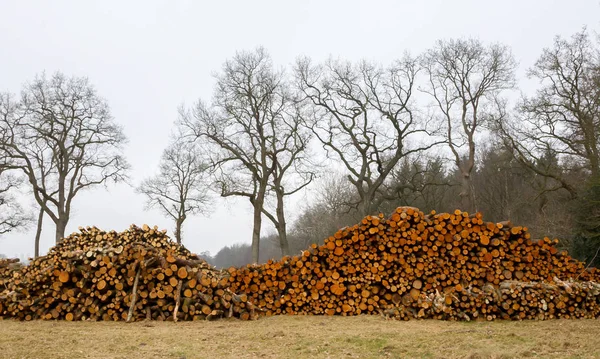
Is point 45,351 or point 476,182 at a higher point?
point 476,182

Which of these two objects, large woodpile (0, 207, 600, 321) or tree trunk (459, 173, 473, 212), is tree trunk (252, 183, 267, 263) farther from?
large woodpile (0, 207, 600, 321)

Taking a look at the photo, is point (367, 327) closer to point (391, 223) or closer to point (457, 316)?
point (457, 316)

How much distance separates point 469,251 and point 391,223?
63.1 inches

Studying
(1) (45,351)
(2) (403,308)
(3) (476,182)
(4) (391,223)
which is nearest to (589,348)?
(2) (403,308)

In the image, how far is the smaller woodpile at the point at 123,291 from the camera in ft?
30.8

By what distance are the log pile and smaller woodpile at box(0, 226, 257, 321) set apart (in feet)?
2.78

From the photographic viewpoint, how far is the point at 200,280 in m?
9.60

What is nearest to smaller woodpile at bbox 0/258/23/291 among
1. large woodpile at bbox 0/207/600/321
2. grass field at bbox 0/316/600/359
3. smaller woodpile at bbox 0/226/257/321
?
large woodpile at bbox 0/207/600/321

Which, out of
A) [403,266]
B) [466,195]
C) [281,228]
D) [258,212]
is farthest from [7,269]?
[466,195]

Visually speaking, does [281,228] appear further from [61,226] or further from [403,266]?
[403,266]

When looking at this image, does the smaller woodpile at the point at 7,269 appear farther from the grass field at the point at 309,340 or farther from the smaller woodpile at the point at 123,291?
the grass field at the point at 309,340

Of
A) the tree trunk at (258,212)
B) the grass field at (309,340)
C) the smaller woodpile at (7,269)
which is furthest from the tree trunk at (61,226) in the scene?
the grass field at (309,340)

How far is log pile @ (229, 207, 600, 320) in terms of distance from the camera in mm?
9703

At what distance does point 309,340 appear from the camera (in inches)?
271
